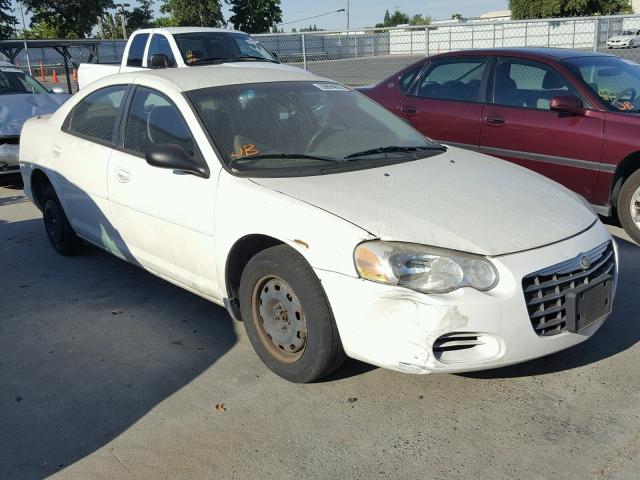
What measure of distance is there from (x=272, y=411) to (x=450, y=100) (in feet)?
14.8

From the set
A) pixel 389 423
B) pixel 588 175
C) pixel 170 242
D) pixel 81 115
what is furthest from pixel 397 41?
pixel 389 423

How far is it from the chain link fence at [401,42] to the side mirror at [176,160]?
361 inches

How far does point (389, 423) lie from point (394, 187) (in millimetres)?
1199

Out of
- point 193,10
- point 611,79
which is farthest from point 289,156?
point 193,10

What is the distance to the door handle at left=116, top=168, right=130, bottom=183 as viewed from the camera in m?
4.43

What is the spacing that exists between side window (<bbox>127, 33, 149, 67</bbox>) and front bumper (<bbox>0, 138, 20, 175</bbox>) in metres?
3.46

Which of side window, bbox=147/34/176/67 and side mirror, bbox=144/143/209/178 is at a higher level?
side window, bbox=147/34/176/67

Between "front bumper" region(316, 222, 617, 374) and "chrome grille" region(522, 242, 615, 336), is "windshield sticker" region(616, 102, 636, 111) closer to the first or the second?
"chrome grille" region(522, 242, 615, 336)

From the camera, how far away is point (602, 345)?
383 cm

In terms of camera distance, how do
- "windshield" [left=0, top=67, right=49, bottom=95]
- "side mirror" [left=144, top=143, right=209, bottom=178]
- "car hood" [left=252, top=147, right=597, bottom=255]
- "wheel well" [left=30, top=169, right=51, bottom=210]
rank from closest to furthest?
"car hood" [left=252, top=147, right=597, bottom=255]
"side mirror" [left=144, top=143, right=209, bottom=178]
"wheel well" [left=30, top=169, right=51, bottom=210]
"windshield" [left=0, top=67, right=49, bottom=95]

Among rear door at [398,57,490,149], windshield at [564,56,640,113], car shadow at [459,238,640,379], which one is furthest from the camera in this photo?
rear door at [398,57,490,149]

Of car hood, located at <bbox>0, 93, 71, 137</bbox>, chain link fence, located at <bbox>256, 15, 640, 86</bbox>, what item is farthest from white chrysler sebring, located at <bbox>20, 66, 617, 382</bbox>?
chain link fence, located at <bbox>256, 15, 640, 86</bbox>

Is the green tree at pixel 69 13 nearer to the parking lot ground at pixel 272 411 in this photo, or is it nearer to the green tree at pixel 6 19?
the green tree at pixel 6 19

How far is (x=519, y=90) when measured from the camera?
6457 mm
